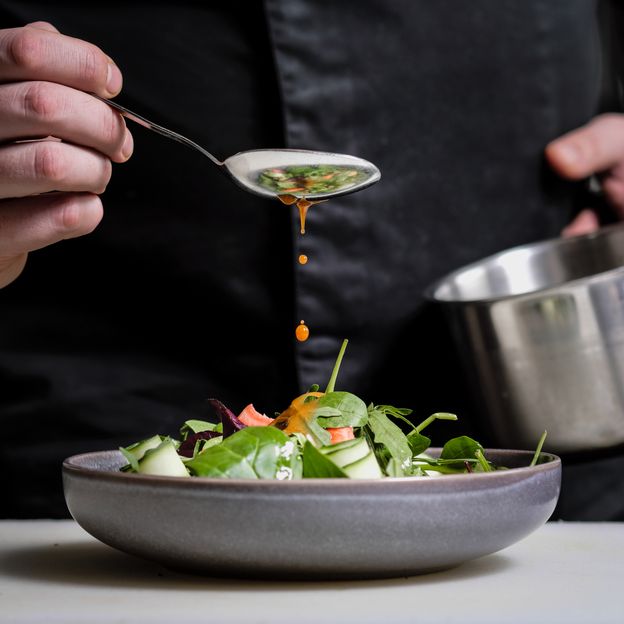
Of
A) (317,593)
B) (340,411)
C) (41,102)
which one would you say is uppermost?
(41,102)

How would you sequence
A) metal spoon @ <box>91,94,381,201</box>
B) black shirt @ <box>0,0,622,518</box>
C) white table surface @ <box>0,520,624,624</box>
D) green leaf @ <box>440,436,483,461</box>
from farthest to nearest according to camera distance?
black shirt @ <box>0,0,622,518</box>
metal spoon @ <box>91,94,381,201</box>
green leaf @ <box>440,436,483,461</box>
white table surface @ <box>0,520,624,624</box>

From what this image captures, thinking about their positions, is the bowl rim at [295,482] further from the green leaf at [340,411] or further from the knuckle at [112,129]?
the knuckle at [112,129]

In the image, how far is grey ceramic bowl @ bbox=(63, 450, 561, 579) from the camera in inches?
26.3

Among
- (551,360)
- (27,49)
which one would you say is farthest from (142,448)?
(551,360)

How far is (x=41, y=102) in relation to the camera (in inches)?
35.4

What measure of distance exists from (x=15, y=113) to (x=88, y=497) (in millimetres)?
382

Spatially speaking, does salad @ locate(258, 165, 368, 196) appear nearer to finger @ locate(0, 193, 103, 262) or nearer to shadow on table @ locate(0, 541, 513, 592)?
finger @ locate(0, 193, 103, 262)

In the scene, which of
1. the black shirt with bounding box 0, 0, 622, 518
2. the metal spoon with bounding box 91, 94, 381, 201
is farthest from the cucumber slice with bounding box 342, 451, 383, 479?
the black shirt with bounding box 0, 0, 622, 518

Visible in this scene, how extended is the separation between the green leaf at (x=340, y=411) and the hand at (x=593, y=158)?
0.74 meters

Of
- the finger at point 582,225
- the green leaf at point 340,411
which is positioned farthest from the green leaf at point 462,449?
the finger at point 582,225

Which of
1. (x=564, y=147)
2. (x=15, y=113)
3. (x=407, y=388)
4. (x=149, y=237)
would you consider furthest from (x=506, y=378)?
(x=15, y=113)

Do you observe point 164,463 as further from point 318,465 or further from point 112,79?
point 112,79

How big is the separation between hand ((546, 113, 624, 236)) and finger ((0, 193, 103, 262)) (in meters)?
0.75

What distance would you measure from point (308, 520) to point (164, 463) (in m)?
0.14
